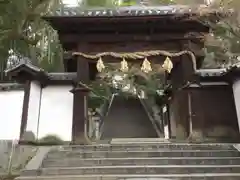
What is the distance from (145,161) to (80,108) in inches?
148

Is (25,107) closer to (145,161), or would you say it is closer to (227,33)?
(145,161)

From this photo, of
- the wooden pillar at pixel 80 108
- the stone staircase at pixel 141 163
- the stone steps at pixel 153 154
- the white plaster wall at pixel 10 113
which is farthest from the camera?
the white plaster wall at pixel 10 113

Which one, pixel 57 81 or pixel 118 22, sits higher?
pixel 118 22

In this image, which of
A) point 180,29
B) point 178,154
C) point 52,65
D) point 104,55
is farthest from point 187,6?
point 52,65

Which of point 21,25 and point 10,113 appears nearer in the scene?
point 10,113

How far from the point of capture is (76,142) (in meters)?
10.6

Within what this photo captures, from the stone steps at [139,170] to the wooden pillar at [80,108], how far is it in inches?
116

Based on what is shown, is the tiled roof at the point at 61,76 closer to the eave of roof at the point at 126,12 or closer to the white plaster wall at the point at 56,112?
the white plaster wall at the point at 56,112

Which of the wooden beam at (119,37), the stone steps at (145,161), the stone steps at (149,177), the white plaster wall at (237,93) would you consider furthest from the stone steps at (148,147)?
the wooden beam at (119,37)

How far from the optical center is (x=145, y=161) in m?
8.16

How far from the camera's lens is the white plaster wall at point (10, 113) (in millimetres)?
11555

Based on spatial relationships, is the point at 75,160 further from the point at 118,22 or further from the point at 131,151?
the point at 118,22

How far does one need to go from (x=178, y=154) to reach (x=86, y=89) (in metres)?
4.20

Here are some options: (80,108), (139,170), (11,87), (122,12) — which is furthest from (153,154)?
(11,87)
